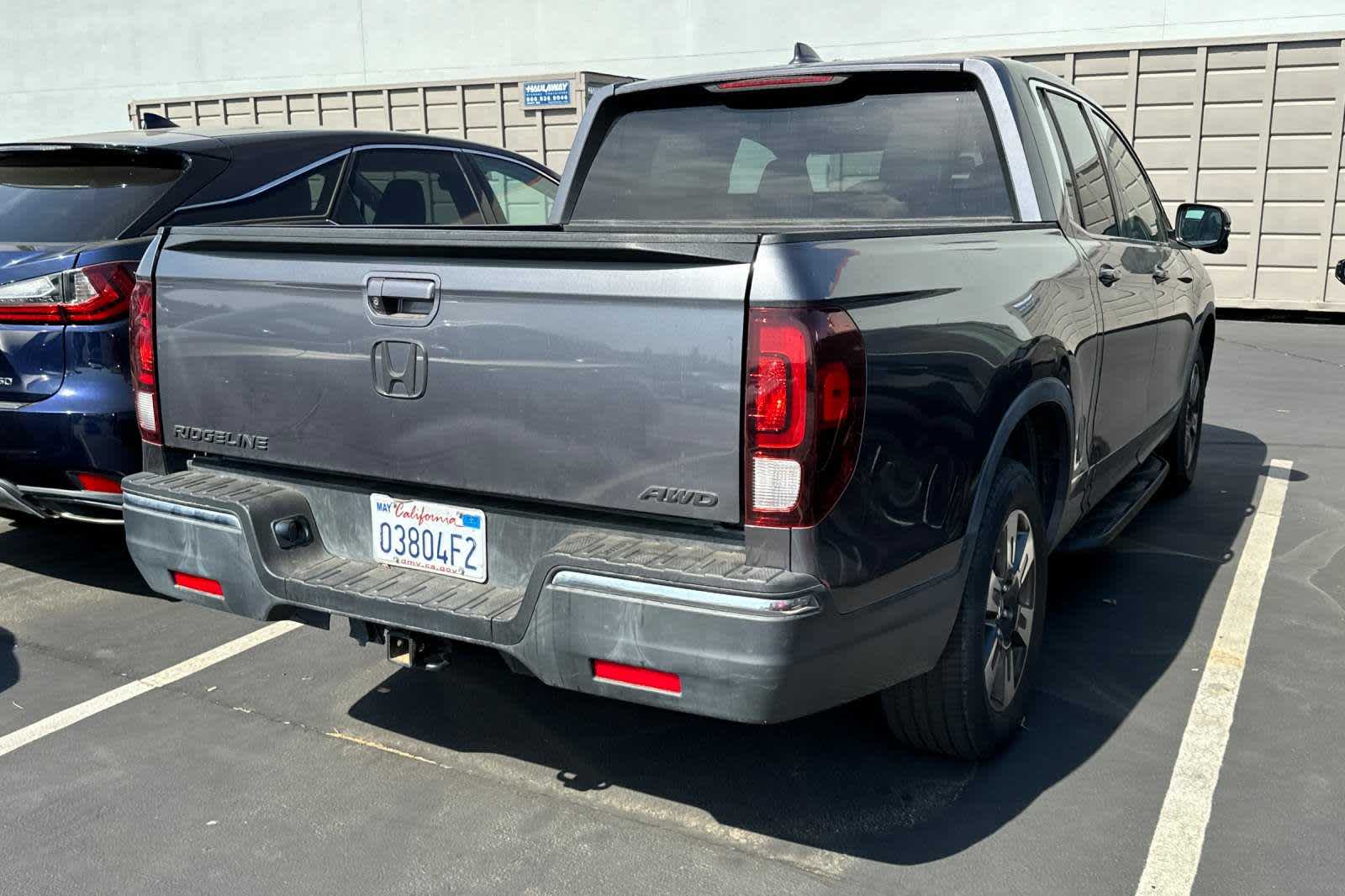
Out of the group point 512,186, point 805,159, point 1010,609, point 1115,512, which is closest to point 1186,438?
point 1115,512

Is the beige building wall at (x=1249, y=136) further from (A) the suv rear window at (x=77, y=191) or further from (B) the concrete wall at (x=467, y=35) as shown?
(A) the suv rear window at (x=77, y=191)

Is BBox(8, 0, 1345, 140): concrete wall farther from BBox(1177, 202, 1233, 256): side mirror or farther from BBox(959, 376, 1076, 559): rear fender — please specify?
BBox(959, 376, 1076, 559): rear fender

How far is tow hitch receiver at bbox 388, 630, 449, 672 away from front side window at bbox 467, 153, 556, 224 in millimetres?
3565

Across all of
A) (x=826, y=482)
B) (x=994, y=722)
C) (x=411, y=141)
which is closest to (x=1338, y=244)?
(x=411, y=141)

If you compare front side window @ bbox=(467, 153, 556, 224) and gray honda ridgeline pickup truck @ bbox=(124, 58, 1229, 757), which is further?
front side window @ bbox=(467, 153, 556, 224)

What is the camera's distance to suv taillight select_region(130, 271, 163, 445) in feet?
10.9

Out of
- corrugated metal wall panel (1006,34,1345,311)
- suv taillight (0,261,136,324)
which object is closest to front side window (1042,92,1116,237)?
suv taillight (0,261,136,324)

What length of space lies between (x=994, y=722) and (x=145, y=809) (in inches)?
86.9

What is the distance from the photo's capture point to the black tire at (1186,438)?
5840mm

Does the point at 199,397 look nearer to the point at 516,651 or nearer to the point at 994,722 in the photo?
the point at 516,651

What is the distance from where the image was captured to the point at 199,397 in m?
3.25

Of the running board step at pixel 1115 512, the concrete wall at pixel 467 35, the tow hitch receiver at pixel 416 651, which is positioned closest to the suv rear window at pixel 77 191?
the tow hitch receiver at pixel 416 651

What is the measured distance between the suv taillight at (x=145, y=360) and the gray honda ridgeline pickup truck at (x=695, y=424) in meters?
0.01

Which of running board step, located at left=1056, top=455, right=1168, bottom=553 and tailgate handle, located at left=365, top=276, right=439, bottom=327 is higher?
tailgate handle, located at left=365, top=276, right=439, bottom=327
